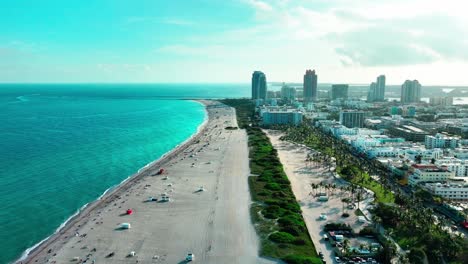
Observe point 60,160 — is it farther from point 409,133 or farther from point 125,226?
point 409,133

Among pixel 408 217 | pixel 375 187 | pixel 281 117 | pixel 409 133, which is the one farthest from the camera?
pixel 281 117

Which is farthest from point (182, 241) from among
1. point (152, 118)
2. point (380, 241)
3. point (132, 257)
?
point (152, 118)

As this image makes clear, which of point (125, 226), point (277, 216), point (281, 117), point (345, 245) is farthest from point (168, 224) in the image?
point (281, 117)

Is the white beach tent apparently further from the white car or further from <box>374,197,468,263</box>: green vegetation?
<box>374,197,468,263</box>: green vegetation

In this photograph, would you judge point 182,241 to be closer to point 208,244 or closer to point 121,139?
point 208,244

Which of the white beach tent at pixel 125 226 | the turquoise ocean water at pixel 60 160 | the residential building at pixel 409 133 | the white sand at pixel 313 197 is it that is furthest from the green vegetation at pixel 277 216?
the residential building at pixel 409 133

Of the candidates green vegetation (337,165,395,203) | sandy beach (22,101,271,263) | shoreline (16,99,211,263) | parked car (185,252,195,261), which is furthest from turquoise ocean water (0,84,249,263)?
green vegetation (337,165,395,203)
